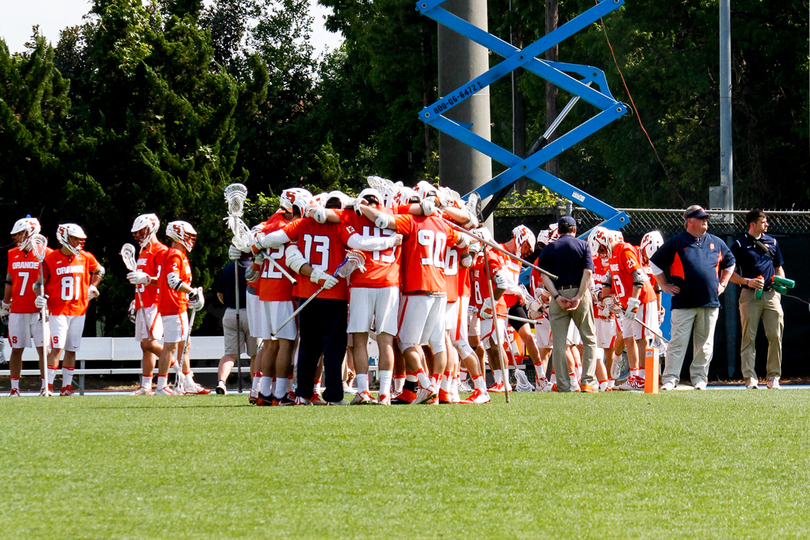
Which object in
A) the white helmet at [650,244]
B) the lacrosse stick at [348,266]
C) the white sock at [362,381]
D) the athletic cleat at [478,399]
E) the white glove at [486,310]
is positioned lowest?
the athletic cleat at [478,399]

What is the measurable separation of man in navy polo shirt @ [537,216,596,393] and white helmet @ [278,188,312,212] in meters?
3.14

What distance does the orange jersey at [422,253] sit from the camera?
9.23 m

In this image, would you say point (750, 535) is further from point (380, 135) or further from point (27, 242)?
point (380, 135)

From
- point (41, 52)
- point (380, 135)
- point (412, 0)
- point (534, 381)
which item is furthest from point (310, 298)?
point (380, 135)

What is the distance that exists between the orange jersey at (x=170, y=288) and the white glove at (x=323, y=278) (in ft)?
12.6

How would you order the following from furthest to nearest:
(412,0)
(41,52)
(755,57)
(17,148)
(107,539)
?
1. (412,0)
2. (755,57)
3. (41,52)
4. (17,148)
5. (107,539)

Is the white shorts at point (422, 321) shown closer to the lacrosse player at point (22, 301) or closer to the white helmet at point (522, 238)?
the white helmet at point (522, 238)

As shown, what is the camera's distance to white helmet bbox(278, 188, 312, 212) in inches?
376

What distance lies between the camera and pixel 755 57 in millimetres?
28766

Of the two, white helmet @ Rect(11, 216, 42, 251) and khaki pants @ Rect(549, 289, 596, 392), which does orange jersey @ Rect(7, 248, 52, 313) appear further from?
khaki pants @ Rect(549, 289, 596, 392)

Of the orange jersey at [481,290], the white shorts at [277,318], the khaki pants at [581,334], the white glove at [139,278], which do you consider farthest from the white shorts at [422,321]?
the white glove at [139,278]

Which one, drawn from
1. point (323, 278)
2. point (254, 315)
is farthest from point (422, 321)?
point (254, 315)

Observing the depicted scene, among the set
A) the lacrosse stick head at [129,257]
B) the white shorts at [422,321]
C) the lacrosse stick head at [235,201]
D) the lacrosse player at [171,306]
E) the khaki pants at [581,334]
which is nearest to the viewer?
the white shorts at [422,321]

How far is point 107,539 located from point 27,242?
9328 mm
